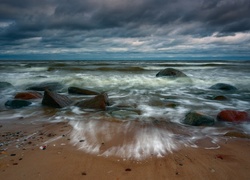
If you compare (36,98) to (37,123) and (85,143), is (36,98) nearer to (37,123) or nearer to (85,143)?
(37,123)

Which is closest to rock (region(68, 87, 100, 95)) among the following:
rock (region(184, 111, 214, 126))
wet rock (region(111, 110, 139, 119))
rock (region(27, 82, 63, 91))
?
rock (region(27, 82, 63, 91))

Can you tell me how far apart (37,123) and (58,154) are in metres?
1.76

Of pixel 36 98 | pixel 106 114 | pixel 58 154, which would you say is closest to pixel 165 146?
pixel 58 154

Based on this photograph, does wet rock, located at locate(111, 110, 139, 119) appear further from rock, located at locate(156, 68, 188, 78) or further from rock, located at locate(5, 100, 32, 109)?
rock, located at locate(156, 68, 188, 78)

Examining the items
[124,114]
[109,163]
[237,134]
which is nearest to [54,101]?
[124,114]

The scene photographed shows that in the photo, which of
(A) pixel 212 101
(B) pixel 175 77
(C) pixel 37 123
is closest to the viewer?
(C) pixel 37 123

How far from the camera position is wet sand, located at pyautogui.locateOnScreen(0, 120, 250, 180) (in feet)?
7.56

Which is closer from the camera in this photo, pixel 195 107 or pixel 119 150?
pixel 119 150

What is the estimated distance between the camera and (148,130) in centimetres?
391

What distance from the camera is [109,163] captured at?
2.57m

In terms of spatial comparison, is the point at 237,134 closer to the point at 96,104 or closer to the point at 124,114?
the point at 124,114

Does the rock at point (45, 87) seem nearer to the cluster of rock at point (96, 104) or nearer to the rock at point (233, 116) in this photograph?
the cluster of rock at point (96, 104)

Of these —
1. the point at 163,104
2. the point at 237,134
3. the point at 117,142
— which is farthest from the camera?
the point at 163,104

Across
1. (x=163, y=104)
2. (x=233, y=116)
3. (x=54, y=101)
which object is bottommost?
(x=163, y=104)
